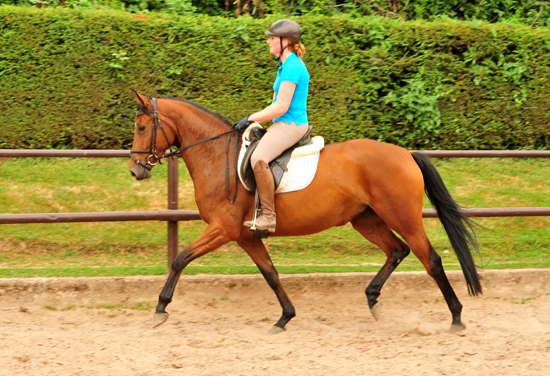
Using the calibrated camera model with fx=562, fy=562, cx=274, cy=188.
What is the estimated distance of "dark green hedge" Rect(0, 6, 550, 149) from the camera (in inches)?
309

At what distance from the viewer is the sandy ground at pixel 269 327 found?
4027 millimetres

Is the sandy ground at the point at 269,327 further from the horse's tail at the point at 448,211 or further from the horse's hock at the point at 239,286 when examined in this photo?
the horse's tail at the point at 448,211

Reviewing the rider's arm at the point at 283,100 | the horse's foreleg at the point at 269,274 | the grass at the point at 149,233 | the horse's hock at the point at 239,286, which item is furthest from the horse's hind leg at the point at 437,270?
the rider's arm at the point at 283,100

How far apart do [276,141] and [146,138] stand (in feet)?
3.72

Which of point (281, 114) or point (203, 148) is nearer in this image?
point (281, 114)

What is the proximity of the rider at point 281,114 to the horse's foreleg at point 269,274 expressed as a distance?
0.38 metres

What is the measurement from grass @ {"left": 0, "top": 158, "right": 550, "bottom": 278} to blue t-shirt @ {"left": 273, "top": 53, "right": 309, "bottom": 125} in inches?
71.2

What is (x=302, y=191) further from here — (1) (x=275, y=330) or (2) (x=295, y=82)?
(1) (x=275, y=330)

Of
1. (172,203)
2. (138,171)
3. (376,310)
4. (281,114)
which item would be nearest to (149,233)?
(172,203)

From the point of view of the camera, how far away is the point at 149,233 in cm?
684

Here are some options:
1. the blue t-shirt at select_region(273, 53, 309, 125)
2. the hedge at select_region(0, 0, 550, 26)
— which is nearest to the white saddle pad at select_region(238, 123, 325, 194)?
the blue t-shirt at select_region(273, 53, 309, 125)

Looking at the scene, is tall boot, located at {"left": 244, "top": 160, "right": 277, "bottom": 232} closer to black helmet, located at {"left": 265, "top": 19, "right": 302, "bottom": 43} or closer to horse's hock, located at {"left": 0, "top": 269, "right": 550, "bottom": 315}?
black helmet, located at {"left": 265, "top": 19, "right": 302, "bottom": 43}

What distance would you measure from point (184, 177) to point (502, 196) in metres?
4.39

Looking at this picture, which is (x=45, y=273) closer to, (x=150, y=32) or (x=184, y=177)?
(x=184, y=177)
